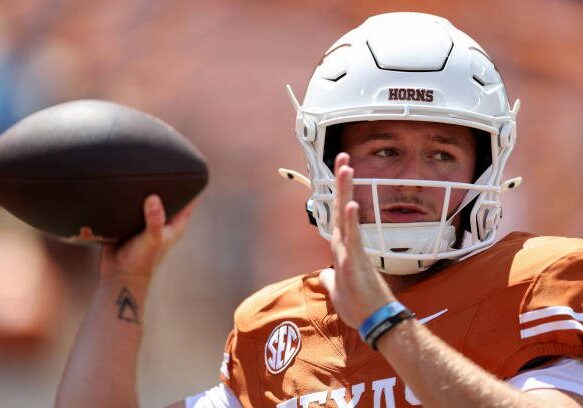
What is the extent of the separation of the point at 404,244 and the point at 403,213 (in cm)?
8

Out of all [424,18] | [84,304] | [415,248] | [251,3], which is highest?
[251,3]

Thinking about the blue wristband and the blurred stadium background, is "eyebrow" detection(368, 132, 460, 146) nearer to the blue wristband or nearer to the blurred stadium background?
the blue wristband

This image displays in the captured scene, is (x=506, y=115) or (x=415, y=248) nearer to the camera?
(x=415, y=248)

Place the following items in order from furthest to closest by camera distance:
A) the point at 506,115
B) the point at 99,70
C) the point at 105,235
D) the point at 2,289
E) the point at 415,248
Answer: the point at 99,70
the point at 2,289
the point at 506,115
the point at 415,248
the point at 105,235

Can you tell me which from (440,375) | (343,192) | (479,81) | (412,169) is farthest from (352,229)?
(479,81)

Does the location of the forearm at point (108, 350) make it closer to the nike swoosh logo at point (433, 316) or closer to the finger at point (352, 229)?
the finger at point (352, 229)

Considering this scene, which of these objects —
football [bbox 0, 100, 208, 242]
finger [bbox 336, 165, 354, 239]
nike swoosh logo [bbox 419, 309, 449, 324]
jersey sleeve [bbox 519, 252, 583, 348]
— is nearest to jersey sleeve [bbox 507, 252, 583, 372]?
jersey sleeve [bbox 519, 252, 583, 348]

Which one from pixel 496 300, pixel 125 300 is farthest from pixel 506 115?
pixel 125 300

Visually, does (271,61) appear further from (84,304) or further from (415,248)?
(415,248)

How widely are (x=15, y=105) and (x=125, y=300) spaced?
2.32 m

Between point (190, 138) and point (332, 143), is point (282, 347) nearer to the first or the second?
point (332, 143)

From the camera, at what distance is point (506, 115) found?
6.79ft

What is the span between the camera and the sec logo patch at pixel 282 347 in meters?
1.95

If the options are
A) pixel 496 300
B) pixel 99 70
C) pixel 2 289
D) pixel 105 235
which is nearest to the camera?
pixel 105 235
